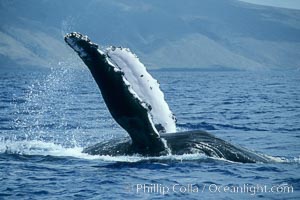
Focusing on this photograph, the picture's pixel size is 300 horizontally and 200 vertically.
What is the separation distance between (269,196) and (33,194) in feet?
10.3

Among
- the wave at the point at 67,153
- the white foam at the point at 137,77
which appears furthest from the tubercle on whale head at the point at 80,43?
the wave at the point at 67,153

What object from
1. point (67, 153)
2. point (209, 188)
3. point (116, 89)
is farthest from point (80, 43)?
point (67, 153)

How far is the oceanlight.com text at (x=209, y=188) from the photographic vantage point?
24.4ft

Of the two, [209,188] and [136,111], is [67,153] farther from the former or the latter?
[209,188]

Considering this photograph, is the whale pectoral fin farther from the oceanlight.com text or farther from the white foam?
the oceanlight.com text

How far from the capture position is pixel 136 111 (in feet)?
25.3

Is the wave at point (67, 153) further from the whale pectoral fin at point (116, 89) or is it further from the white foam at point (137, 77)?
the white foam at point (137, 77)

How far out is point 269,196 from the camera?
7141 millimetres

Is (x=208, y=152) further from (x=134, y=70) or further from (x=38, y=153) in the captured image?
(x=38, y=153)

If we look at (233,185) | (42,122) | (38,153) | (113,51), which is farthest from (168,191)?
(42,122)

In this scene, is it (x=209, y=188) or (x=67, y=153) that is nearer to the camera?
(x=209, y=188)

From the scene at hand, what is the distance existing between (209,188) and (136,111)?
1.49 m

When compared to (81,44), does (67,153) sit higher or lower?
lower

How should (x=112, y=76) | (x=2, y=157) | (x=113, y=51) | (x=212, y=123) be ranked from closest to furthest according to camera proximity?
(x=112, y=76) < (x=113, y=51) < (x=2, y=157) < (x=212, y=123)
